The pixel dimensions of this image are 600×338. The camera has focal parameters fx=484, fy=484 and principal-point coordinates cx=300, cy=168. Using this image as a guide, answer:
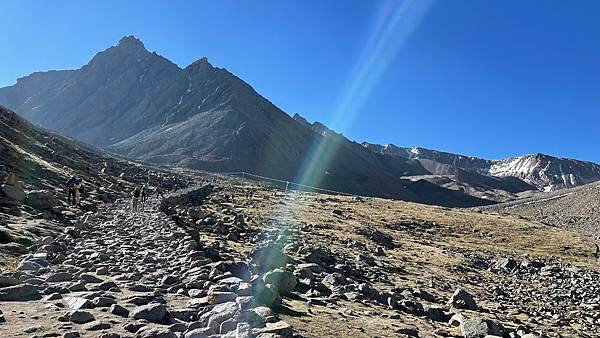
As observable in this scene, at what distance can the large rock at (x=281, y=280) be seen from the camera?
12.3 m

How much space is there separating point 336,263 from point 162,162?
168504 mm

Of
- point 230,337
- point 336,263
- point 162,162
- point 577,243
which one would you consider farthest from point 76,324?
point 162,162

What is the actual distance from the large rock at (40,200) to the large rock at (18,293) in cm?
1389

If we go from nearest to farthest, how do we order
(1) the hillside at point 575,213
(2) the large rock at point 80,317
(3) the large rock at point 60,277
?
(2) the large rock at point 80,317 → (3) the large rock at point 60,277 → (1) the hillside at point 575,213

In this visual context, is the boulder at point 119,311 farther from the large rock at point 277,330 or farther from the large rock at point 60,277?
the large rock at point 60,277

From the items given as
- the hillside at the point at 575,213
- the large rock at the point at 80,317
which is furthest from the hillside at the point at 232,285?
the hillside at the point at 575,213

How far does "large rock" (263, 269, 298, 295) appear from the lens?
12.3 m

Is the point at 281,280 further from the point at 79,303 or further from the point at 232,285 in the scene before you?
the point at 79,303

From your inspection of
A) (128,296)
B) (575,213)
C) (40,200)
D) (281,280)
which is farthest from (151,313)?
(575,213)

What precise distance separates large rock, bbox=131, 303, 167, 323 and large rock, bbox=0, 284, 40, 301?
2.37 meters

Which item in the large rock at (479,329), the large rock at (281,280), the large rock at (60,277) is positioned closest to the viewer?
the large rock at (60,277)

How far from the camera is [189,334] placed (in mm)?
7152

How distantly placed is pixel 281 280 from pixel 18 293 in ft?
19.4

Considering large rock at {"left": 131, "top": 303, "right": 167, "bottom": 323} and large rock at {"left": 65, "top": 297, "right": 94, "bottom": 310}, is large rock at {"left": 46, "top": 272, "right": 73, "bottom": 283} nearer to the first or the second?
large rock at {"left": 65, "top": 297, "right": 94, "bottom": 310}
